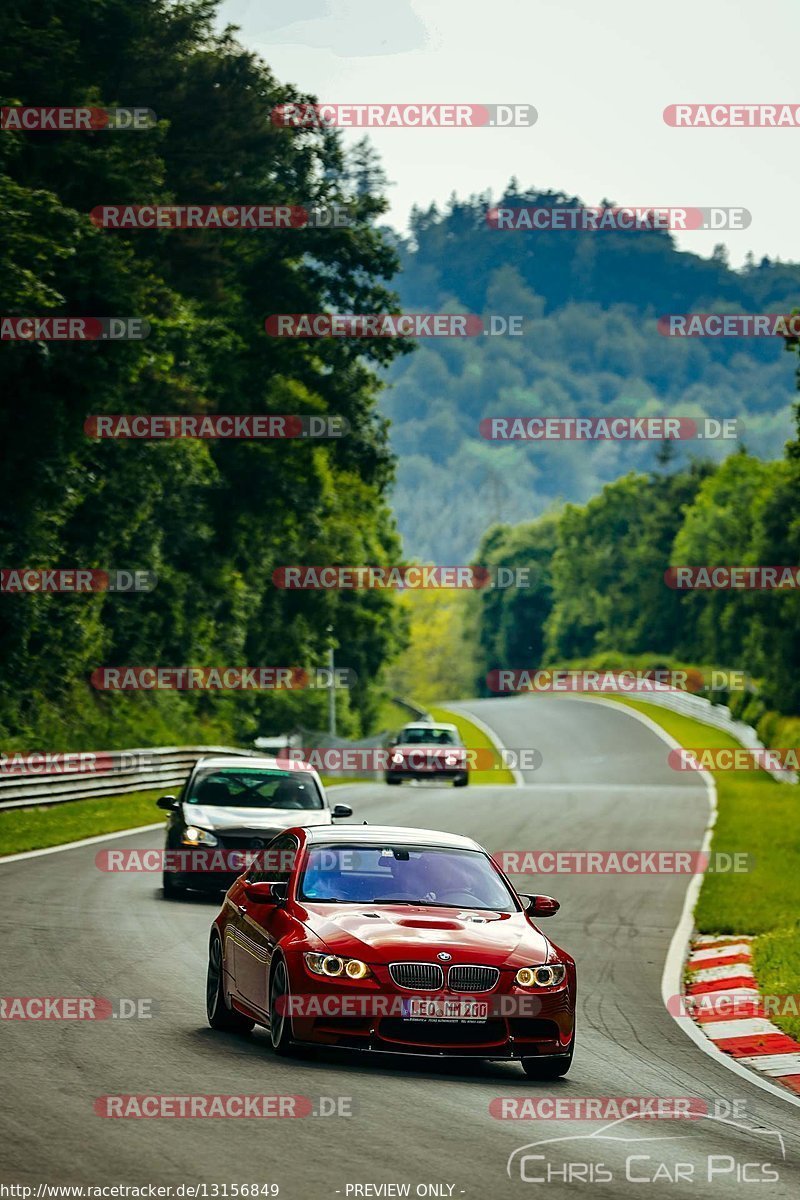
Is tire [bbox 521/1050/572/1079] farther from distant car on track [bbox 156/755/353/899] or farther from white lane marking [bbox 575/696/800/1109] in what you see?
distant car on track [bbox 156/755/353/899]

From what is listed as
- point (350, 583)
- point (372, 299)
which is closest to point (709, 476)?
point (350, 583)

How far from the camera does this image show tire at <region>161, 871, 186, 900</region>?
19094mm

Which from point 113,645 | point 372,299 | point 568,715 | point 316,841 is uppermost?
point 372,299

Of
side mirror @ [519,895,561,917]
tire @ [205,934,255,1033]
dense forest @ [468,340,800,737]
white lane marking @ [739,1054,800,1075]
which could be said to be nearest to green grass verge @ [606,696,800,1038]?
white lane marking @ [739,1054,800,1075]

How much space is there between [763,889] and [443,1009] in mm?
14534

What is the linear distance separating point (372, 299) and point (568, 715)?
52.0 metres

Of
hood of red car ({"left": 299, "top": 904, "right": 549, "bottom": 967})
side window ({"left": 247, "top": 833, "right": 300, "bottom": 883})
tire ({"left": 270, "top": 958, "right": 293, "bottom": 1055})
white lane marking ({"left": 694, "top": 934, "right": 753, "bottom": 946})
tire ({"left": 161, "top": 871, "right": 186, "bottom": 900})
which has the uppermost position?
side window ({"left": 247, "top": 833, "right": 300, "bottom": 883})

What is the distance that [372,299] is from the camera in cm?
5238

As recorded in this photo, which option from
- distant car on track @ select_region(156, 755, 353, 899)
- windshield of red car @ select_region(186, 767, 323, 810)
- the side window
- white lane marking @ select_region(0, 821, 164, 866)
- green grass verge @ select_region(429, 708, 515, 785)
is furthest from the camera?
green grass verge @ select_region(429, 708, 515, 785)

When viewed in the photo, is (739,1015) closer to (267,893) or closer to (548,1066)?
(548,1066)

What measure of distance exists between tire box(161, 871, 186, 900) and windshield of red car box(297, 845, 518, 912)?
827cm

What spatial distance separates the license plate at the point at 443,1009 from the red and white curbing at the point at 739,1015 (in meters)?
2.15

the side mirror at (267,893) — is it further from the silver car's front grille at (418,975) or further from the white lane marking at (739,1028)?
the white lane marking at (739,1028)

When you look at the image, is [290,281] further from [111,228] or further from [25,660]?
[25,660]
